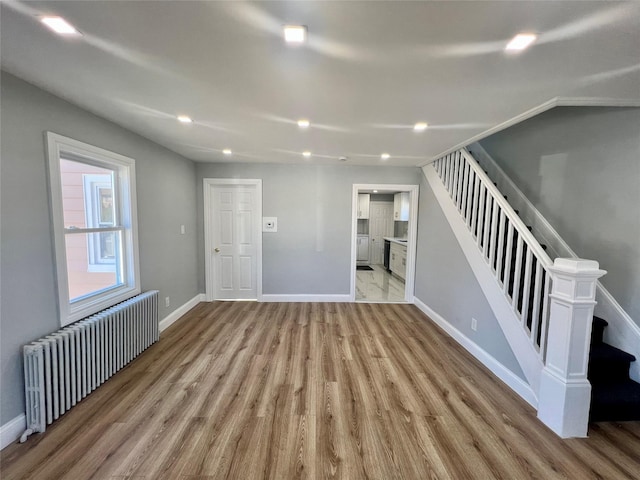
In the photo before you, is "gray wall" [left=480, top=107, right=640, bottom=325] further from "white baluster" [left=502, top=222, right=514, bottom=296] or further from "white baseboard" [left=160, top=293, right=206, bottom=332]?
"white baseboard" [left=160, top=293, right=206, bottom=332]

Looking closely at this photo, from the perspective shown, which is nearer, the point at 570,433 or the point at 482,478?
the point at 482,478

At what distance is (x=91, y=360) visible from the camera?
2.03m

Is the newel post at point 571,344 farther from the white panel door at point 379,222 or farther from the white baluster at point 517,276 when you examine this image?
the white panel door at point 379,222

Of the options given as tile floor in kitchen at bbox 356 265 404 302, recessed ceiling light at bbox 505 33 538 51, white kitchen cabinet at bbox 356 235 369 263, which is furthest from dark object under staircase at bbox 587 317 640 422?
white kitchen cabinet at bbox 356 235 369 263

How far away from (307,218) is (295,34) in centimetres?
321

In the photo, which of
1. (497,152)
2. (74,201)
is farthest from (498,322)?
(74,201)

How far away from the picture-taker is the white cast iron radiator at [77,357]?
166 cm

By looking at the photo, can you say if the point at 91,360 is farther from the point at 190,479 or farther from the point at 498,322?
the point at 498,322

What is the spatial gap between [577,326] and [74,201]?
12.9 ft

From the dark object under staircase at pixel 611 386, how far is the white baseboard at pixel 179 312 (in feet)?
14.0

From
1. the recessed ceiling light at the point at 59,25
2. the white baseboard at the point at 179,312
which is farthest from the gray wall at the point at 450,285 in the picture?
the white baseboard at the point at 179,312

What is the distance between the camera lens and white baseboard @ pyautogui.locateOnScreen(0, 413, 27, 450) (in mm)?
1574

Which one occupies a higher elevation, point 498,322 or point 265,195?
point 265,195

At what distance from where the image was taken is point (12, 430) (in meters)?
1.62
